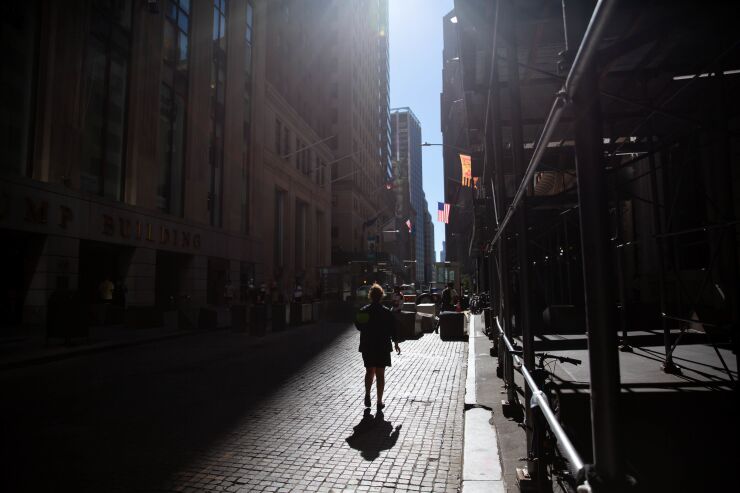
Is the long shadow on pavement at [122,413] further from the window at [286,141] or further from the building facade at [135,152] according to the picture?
the window at [286,141]

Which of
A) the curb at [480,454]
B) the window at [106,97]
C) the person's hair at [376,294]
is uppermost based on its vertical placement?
the window at [106,97]

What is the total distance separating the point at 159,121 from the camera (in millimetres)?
24922

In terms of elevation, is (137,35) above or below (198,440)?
above

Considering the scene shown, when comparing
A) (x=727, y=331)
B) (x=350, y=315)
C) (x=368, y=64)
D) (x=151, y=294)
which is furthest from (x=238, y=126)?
(x=368, y=64)

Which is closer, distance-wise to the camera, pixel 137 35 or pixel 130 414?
pixel 130 414

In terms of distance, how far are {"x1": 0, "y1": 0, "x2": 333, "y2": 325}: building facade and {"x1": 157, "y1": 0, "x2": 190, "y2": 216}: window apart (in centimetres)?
8

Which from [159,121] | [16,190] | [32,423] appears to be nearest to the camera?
[32,423]

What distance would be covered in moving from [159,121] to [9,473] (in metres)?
23.6

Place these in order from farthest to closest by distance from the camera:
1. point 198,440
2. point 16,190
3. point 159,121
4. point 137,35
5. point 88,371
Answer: point 159,121 → point 137,35 → point 16,190 → point 88,371 → point 198,440

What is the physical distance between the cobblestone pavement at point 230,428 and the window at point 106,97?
12.7 m

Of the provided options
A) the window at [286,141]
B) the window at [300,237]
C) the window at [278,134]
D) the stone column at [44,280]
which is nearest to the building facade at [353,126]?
the window at [300,237]

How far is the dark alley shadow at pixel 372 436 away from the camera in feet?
17.0

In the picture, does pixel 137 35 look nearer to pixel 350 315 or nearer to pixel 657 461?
pixel 350 315

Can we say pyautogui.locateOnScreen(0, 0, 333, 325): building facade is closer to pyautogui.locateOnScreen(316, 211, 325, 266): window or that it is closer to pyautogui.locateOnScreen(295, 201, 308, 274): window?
pyautogui.locateOnScreen(295, 201, 308, 274): window
